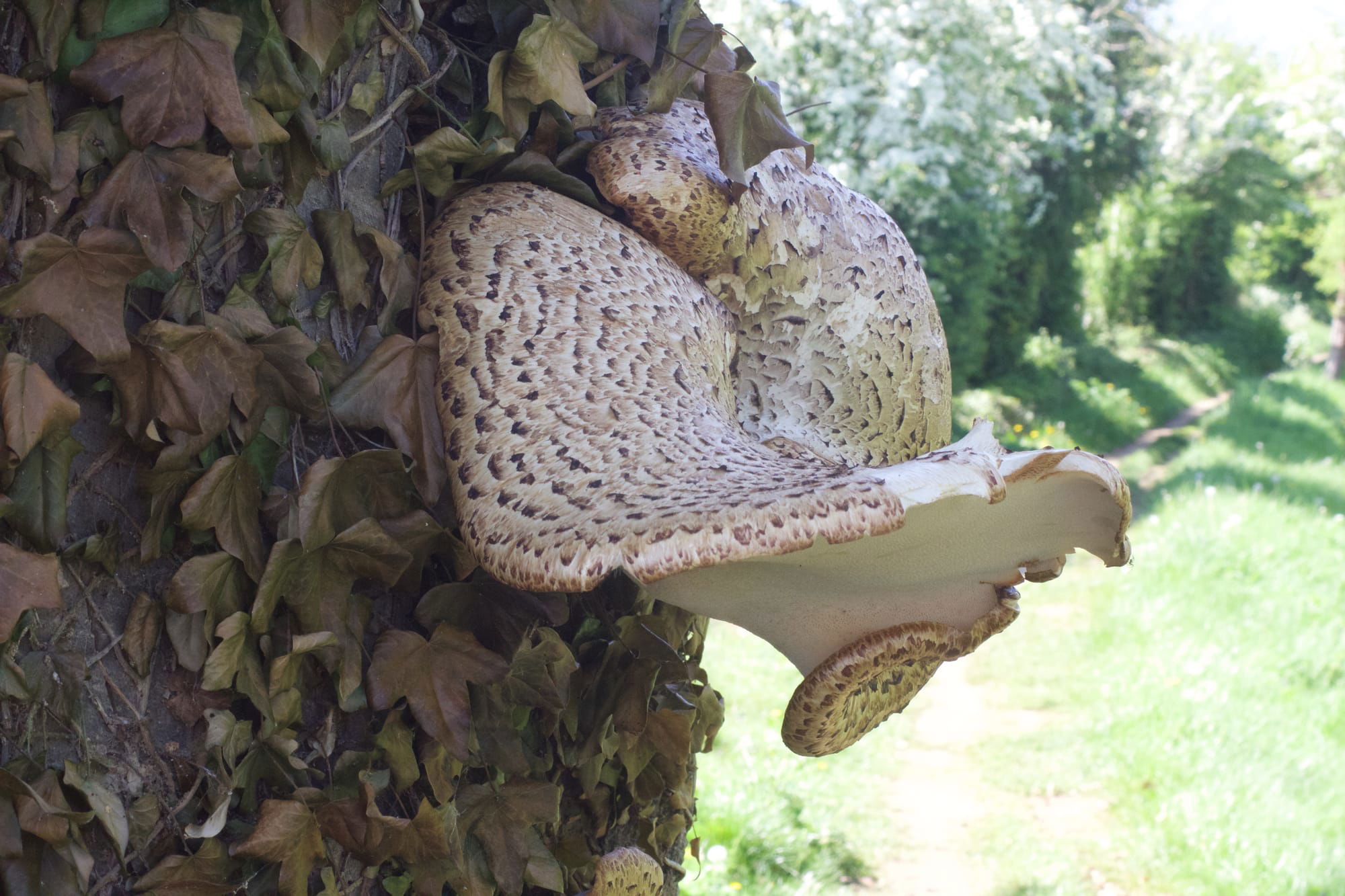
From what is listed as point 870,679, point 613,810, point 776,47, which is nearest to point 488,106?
point 870,679

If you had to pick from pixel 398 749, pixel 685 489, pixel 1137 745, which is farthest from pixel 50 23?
pixel 1137 745

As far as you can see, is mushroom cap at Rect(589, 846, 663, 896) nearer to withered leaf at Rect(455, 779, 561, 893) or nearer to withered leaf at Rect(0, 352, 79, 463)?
withered leaf at Rect(455, 779, 561, 893)

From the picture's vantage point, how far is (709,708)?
1.94m

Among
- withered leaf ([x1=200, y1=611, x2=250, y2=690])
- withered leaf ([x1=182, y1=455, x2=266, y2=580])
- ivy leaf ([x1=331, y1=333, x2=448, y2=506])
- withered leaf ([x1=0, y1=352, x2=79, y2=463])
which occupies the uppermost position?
withered leaf ([x1=0, y1=352, x2=79, y2=463])

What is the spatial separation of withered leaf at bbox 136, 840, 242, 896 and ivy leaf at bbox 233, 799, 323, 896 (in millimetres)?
24

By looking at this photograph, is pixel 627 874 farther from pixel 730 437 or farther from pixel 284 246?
pixel 284 246

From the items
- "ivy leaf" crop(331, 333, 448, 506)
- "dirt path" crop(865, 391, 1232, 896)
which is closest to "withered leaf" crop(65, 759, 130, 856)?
"ivy leaf" crop(331, 333, 448, 506)

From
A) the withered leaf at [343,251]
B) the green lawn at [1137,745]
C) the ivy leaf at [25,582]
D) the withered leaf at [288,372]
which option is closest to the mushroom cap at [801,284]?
the withered leaf at [343,251]

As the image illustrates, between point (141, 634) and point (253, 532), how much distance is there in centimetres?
15

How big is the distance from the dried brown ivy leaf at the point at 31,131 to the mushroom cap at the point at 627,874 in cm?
112

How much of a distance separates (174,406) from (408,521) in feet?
0.94

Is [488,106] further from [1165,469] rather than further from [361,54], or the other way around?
[1165,469]

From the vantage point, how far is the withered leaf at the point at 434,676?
132 cm

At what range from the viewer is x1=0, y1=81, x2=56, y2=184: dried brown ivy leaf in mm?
1042
